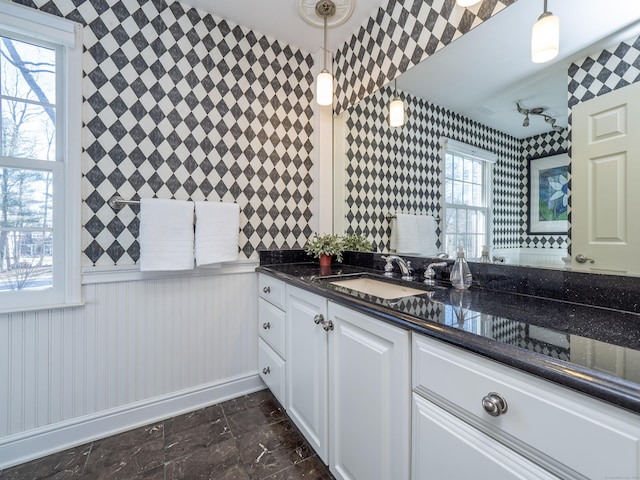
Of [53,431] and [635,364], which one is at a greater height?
[635,364]

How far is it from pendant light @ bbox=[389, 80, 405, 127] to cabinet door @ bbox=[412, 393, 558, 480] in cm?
149

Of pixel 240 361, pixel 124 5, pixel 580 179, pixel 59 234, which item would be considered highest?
pixel 124 5

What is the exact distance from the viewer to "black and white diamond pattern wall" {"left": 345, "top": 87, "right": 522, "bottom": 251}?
125 centimetres

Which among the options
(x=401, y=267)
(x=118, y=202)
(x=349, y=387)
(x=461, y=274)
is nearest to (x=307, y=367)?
(x=349, y=387)

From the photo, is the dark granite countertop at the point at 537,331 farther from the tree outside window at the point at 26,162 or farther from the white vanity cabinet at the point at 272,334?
the tree outside window at the point at 26,162

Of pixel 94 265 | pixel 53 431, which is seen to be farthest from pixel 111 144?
pixel 53 431

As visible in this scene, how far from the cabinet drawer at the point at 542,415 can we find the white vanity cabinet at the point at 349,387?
0.47 feet

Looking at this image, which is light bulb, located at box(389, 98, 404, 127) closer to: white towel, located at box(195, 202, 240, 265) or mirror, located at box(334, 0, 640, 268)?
mirror, located at box(334, 0, 640, 268)

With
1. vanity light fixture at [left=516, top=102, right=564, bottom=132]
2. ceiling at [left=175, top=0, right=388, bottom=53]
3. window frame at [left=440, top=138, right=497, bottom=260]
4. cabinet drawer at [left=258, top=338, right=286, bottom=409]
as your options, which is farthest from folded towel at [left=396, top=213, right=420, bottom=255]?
ceiling at [left=175, top=0, right=388, bottom=53]

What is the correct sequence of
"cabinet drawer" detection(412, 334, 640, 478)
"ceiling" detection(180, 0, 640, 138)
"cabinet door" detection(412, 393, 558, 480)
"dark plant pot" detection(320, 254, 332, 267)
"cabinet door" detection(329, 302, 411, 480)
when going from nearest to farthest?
"cabinet drawer" detection(412, 334, 640, 478)
"cabinet door" detection(412, 393, 558, 480)
"cabinet door" detection(329, 302, 411, 480)
"ceiling" detection(180, 0, 640, 138)
"dark plant pot" detection(320, 254, 332, 267)

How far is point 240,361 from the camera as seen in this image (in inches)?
78.0

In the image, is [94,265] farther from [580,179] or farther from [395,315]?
[580,179]

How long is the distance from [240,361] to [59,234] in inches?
49.7

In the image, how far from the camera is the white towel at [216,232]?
5.62ft
